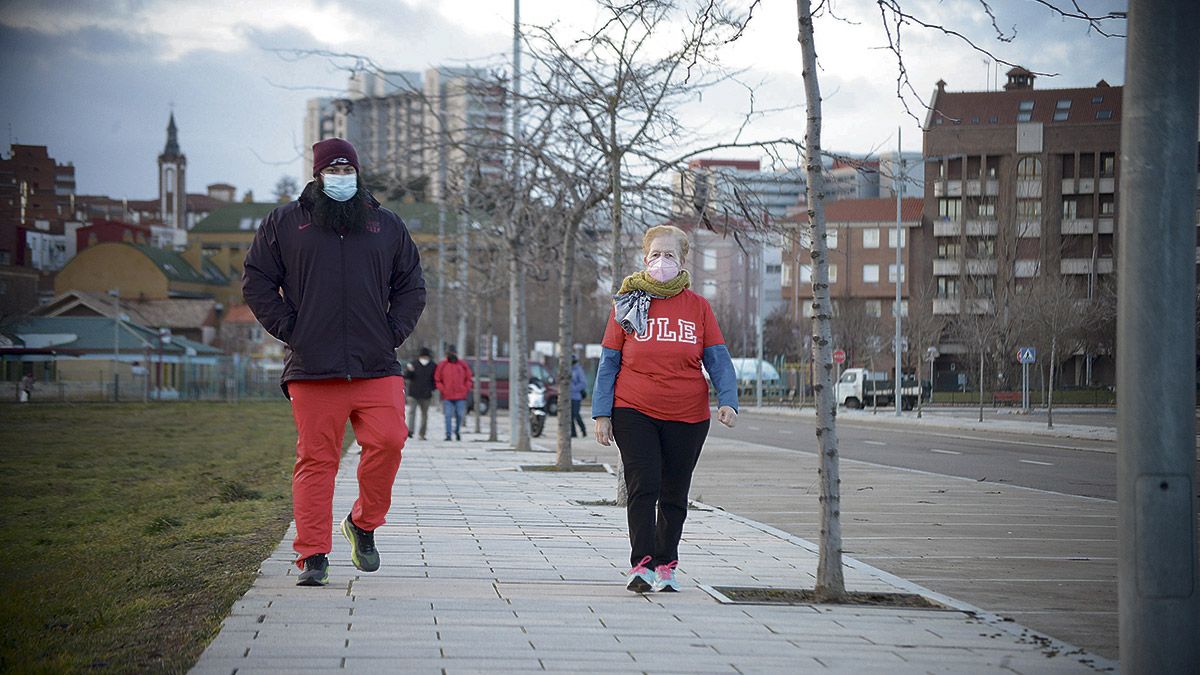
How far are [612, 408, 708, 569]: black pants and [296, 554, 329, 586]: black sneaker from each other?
1515 mm

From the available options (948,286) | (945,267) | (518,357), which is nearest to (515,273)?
(518,357)

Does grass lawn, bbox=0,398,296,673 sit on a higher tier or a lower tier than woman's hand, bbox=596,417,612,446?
lower

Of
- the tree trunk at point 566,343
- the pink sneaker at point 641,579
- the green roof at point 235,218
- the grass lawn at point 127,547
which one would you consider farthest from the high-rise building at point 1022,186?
the green roof at point 235,218

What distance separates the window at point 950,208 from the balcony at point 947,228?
1.31 ft

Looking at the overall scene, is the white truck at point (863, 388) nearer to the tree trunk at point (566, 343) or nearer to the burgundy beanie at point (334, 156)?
the tree trunk at point (566, 343)

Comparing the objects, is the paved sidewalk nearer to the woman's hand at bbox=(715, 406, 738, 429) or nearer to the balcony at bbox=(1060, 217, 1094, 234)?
the woman's hand at bbox=(715, 406, 738, 429)

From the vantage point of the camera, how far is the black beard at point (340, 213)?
22.5 feet

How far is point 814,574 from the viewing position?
8.07 m

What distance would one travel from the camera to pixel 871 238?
6103 cm

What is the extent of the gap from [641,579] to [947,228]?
2506 centimetres

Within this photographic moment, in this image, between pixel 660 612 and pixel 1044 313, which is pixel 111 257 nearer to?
pixel 1044 313

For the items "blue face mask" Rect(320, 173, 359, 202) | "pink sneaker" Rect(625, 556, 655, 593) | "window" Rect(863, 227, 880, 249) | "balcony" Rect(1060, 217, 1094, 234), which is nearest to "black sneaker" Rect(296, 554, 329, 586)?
"pink sneaker" Rect(625, 556, 655, 593)

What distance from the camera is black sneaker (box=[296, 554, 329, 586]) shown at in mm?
6715

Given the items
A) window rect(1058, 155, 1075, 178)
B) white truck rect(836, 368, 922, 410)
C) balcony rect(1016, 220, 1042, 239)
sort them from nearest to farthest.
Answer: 1. window rect(1058, 155, 1075, 178)
2. balcony rect(1016, 220, 1042, 239)
3. white truck rect(836, 368, 922, 410)
